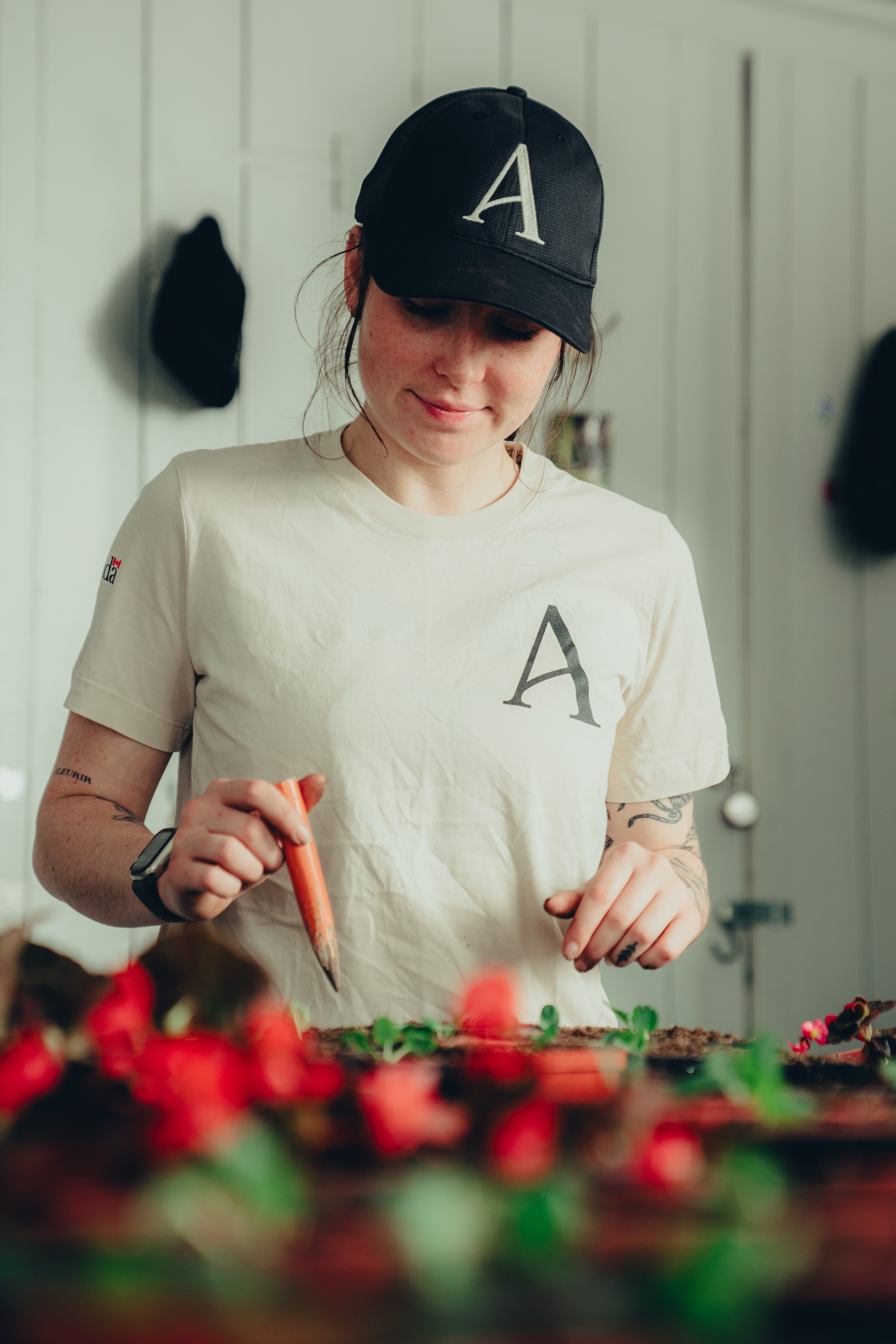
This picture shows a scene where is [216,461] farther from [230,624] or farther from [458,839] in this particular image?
[458,839]

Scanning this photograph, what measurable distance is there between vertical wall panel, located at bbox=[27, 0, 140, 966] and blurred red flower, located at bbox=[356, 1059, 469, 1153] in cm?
119

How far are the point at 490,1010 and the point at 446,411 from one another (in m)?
0.46

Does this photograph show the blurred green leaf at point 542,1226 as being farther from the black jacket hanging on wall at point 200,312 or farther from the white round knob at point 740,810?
the white round knob at point 740,810

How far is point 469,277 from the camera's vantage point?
75cm

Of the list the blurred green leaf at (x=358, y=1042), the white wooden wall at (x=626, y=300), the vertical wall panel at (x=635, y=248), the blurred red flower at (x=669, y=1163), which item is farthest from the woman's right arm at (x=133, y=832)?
the vertical wall panel at (x=635, y=248)

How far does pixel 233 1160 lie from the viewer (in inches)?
13.4

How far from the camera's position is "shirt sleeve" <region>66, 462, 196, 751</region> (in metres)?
0.85

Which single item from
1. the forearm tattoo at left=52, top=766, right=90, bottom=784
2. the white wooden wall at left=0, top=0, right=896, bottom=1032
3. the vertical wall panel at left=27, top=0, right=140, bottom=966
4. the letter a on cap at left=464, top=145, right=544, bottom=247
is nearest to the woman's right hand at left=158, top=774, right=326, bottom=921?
the forearm tattoo at left=52, top=766, right=90, bottom=784

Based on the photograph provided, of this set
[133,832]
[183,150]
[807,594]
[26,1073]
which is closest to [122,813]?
[133,832]

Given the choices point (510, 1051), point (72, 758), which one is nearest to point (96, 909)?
point (72, 758)

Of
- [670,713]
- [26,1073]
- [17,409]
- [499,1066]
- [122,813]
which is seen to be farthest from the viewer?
[17,409]

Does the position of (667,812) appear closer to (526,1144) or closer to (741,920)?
(526,1144)

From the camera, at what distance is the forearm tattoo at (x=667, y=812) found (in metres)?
0.99

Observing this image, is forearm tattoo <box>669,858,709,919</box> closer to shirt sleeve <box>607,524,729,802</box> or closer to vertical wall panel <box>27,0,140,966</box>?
shirt sleeve <box>607,524,729,802</box>
